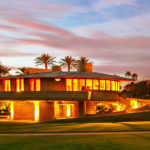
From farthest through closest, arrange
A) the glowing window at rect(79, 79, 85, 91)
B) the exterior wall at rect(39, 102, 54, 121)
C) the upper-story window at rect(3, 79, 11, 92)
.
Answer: the upper-story window at rect(3, 79, 11, 92) < the exterior wall at rect(39, 102, 54, 121) < the glowing window at rect(79, 79, 85, 91)

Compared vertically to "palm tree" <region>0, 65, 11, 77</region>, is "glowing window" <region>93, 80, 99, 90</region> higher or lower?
lower

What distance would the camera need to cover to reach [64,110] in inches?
2042

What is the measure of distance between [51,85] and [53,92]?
3.58 m

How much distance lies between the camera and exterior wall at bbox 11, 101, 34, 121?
2007 inches

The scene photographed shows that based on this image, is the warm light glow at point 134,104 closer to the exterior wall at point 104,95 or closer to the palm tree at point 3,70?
the exterior wall at point 104,95

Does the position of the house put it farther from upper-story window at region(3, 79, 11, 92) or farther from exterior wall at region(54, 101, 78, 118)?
exterior wall at region(54, 101, 78, 118)

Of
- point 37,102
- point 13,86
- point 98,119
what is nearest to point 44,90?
point 37,102

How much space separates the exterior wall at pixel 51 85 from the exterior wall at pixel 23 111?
16.7ft

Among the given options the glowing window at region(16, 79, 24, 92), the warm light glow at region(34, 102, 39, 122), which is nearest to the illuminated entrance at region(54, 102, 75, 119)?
the warm light glow at region(34, 102, 39, 122)

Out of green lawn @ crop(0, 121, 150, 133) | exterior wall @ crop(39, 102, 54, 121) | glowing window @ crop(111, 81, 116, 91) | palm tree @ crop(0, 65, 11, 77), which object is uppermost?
palm tree @ crop(0, 65, 11, 77)

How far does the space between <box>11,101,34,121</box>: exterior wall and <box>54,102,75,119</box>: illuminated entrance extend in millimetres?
3956

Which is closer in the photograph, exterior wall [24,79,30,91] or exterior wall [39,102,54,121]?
exterior wall [39,102,54,121]

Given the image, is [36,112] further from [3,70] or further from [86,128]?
[3,70]

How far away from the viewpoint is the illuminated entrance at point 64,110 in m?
51.3
